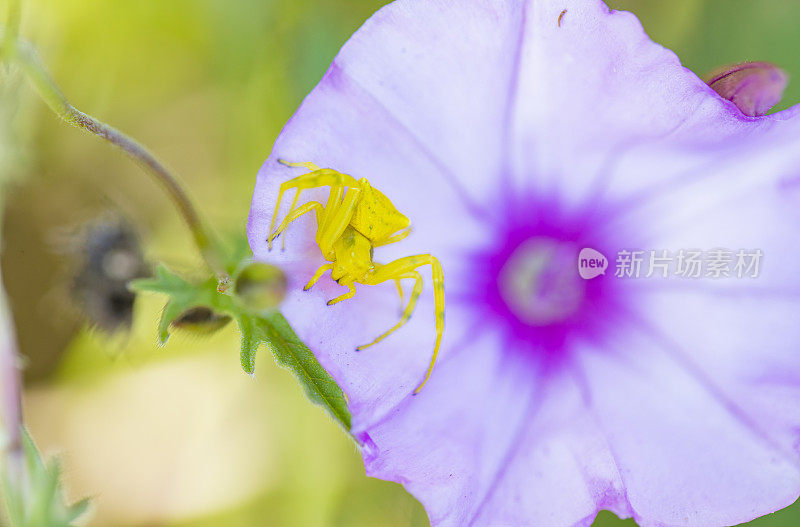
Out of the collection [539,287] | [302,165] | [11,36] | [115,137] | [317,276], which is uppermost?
[11,36]

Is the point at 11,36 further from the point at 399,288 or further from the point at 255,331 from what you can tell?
the point at 399,288

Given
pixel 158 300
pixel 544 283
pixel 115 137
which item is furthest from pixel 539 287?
pixel 158 300

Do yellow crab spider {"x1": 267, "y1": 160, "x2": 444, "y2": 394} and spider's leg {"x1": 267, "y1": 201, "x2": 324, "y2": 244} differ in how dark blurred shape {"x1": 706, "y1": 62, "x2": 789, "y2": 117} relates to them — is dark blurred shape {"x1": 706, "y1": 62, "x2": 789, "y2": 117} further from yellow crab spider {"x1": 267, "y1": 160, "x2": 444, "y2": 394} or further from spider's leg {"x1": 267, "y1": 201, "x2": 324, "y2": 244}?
spider's leg {"x1": 267, "y1": 201, "x2": 324, "y2": 244}

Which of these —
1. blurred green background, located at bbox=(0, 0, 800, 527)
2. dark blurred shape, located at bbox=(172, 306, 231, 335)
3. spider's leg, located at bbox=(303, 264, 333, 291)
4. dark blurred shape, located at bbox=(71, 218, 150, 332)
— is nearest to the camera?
spider's leg, located at bbox=(303, 264, 333, 291)

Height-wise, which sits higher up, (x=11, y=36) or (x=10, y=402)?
(x=11, y=36)

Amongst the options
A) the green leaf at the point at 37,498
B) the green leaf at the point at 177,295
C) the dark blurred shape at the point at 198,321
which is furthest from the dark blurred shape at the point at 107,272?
the green leaf at the point at 177,295

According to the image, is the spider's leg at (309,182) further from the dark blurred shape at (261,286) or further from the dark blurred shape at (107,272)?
the dark blurred shape at (107,272)

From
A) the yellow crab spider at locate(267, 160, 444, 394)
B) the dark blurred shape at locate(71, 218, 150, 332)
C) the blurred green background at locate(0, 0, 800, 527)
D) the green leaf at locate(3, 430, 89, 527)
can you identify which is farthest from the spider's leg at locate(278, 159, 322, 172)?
the blurred green background at locate(0, 0, 800, 527)
